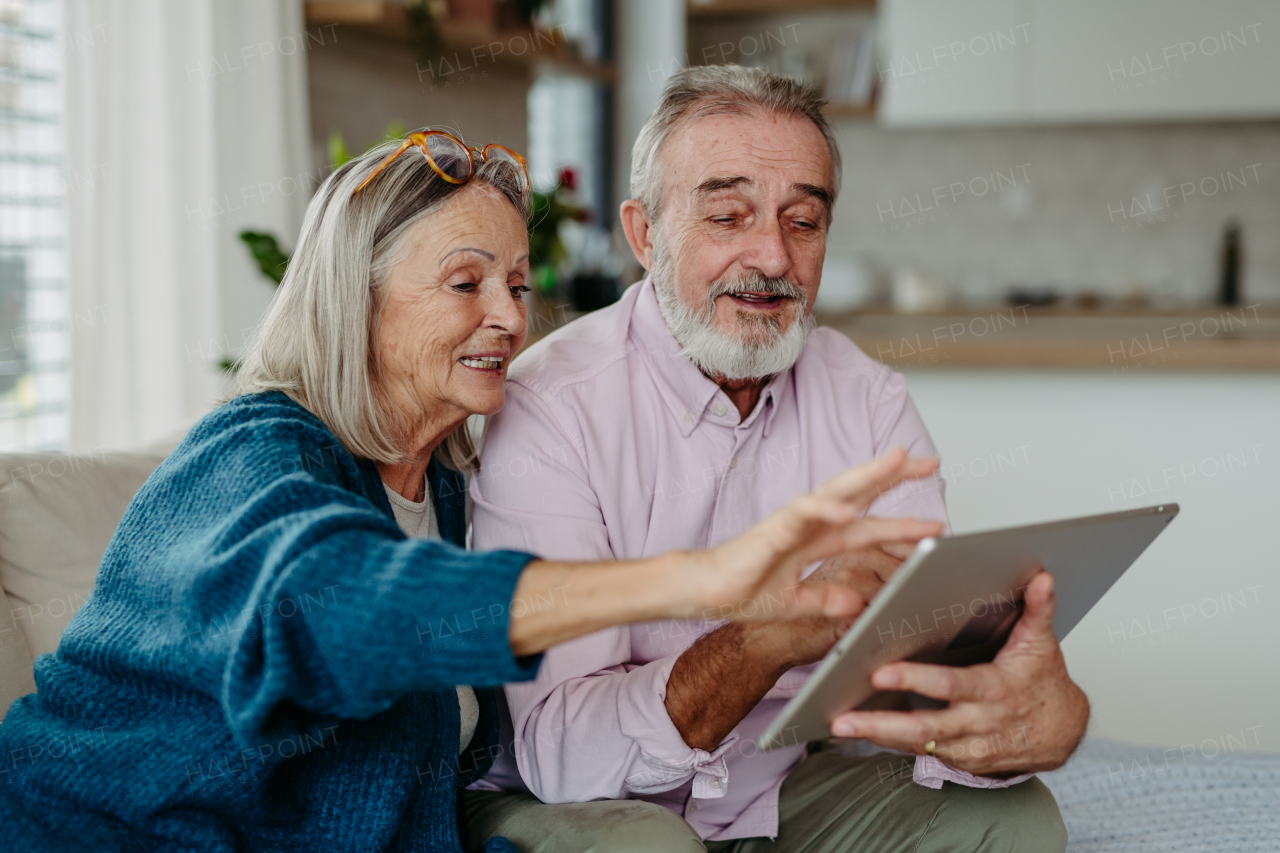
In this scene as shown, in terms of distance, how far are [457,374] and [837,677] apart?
0.55m

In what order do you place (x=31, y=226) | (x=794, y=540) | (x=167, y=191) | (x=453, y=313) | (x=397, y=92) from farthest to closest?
1. (x=397, y=92)
2. (x=167, y=191)
3. (x=31, y=226)
4. (x=453, y=313)
5. (x=794, y=540)

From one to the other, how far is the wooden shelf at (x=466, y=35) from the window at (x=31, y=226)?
0.76 meters

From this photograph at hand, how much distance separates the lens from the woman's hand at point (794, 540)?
0.78m

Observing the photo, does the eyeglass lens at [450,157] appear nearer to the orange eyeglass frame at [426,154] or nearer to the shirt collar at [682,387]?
the orange eyeglass frame at [426,154]

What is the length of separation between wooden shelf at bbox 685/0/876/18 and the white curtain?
2.11m

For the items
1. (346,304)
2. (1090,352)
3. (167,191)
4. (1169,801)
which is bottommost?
(1169,801)

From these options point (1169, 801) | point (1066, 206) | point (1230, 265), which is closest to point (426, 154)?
point (1169, 801)

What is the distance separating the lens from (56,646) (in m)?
1.39

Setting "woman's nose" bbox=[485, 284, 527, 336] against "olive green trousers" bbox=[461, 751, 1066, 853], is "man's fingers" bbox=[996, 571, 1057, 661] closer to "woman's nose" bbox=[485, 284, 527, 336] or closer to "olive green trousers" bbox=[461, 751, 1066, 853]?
"olive green trousers" bbox=[461, 751, 1066, 853]

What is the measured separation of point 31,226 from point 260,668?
176 centimetres

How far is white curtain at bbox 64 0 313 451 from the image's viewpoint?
7.33ft

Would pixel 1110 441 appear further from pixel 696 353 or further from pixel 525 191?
pixel 525 191

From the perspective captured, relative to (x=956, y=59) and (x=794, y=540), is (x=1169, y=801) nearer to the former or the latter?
(x=794, y=540)

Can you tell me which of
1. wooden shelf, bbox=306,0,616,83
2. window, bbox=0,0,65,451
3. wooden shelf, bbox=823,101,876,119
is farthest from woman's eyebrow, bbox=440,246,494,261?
wooden shelf, bbox=823,101,876,119
